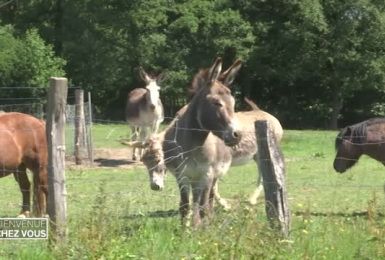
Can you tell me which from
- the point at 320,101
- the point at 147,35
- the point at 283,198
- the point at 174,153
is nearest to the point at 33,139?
the point at 174,153

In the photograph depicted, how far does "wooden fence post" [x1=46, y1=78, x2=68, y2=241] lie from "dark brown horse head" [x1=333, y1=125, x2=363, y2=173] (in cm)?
638

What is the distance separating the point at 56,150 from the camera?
6418mm

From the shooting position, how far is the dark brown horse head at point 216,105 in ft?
26.8

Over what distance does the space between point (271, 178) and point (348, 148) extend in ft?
17.5

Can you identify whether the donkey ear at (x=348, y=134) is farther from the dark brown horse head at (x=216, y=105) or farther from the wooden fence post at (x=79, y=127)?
the wooden fence post at (x=79, y=127)

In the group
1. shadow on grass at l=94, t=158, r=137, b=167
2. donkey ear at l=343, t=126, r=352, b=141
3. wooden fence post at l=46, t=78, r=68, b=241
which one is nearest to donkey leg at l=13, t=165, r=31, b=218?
wooden fence post at l=46, t=78, r=68, b=241

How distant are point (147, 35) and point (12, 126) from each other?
2494 cm

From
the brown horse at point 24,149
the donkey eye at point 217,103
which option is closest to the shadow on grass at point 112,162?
the brown horse at point 24,149

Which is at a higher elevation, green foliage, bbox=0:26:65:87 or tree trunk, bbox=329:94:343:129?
green foliage, bbox=0:26:65:87

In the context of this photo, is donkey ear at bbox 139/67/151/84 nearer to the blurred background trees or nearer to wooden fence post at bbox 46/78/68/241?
wooden fence post at bbox 46/78/68/241

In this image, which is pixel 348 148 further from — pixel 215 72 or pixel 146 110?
pixel 146 110

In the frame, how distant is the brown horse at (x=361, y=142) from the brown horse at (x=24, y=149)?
192 inches

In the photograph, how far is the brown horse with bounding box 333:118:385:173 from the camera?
452 inches
